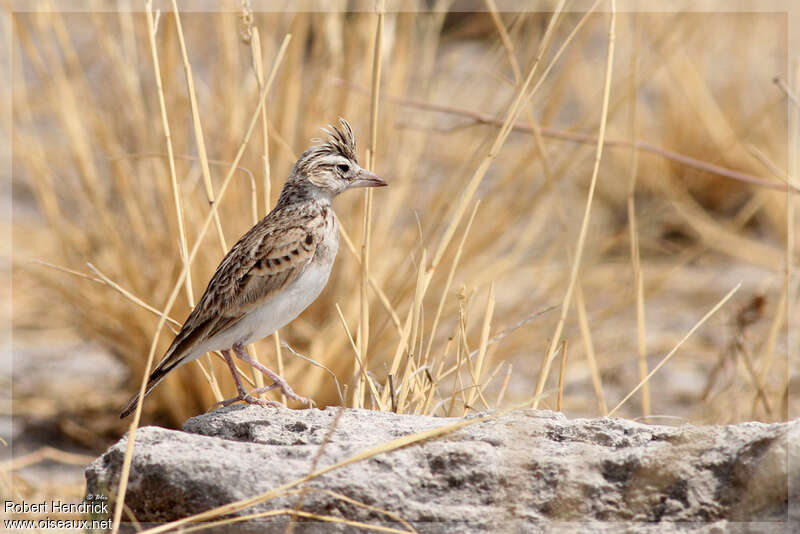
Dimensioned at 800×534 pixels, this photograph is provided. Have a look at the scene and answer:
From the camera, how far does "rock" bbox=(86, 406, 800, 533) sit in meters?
2.17

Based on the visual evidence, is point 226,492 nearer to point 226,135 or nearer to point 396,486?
point 396,486

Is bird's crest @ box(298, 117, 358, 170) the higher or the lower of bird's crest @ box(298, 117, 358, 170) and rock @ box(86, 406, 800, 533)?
the higher

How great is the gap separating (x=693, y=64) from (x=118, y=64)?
186 inches

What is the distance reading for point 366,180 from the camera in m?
3.31

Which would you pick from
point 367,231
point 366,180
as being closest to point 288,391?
point 367,231

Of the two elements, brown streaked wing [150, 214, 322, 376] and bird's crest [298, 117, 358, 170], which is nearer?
brown streaked wing [150, 214, 322, 376]

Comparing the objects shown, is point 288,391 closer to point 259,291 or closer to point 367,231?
point 259,291

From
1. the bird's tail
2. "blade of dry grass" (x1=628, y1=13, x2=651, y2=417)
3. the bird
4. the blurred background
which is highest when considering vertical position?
the blurred background

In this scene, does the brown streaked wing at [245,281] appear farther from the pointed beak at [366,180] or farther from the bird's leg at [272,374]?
the pointed beak at [366,180]

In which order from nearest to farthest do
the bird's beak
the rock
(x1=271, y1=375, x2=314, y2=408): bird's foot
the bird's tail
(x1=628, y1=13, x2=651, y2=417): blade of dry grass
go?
the rock, the bird's tail, (x1=271, y1=375, x2=314, y2=408): bird's foot, the bird's beak, (x1=628, y1=13, x2=651, y2=417): blade of dry grass

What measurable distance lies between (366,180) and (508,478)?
133 cm

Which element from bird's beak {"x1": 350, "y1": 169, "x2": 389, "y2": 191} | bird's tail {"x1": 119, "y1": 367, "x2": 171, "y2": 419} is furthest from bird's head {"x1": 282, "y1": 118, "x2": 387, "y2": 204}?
bird's tail {"x1": 119, "y1": 367, "x2": 171, "y2": 419}

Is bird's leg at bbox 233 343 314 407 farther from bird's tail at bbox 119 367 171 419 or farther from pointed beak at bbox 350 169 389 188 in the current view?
pointed beak at bbox 350 169 389 188

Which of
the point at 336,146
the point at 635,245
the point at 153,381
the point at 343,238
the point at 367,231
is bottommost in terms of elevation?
the point at 153,381
